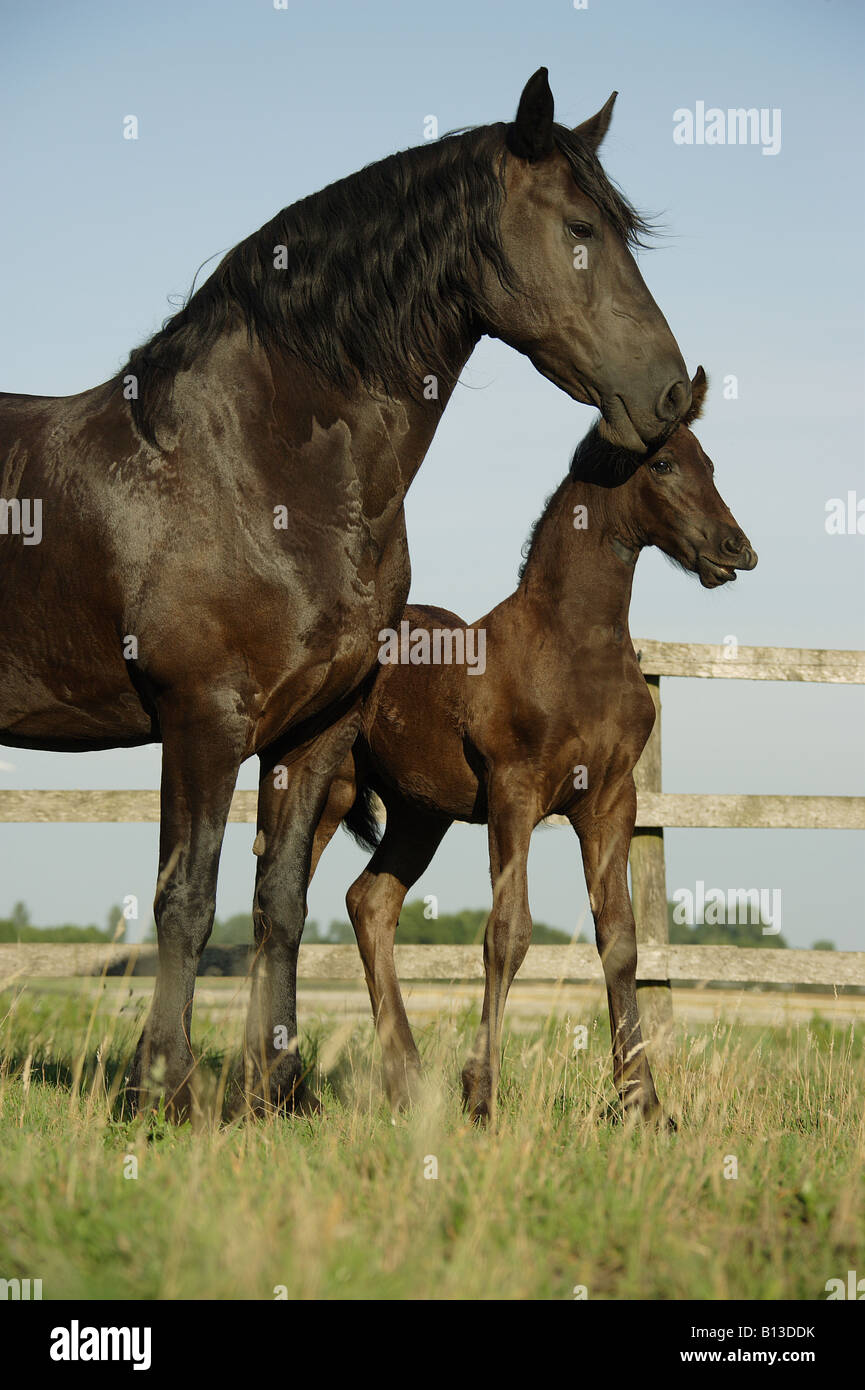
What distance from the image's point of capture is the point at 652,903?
833 cm

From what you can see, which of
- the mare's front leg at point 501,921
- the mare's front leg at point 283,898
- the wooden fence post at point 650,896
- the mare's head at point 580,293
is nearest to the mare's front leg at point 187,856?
the mare's front leg at point 283,898

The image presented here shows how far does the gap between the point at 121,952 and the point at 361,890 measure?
7.65ft

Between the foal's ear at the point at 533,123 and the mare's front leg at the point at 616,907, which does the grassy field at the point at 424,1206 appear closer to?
the mare's front leg at the point at 616,907

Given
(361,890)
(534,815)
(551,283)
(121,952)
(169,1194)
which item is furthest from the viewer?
(121,952)

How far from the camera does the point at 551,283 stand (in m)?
4.06

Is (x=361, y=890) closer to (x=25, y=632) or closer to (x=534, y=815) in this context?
(x=534, y=815)

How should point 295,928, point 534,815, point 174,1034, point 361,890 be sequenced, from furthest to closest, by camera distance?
point 361,890 < point 534,815 < point 295,928 < point 174,1034

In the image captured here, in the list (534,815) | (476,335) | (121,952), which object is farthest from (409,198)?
(121,952)

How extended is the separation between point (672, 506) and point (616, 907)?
5.65ft

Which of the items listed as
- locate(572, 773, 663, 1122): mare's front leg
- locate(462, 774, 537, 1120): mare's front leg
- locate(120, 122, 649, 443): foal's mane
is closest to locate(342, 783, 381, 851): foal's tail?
locate(462, 774, 537, 1120): mare's front leg

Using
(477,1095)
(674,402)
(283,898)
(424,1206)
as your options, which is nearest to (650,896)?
(477,1095)

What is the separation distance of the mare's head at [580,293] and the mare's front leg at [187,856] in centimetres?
160

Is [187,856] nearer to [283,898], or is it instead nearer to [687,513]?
[283,898]

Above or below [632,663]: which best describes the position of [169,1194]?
below
